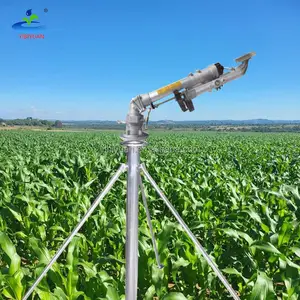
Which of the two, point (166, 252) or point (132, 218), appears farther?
point (166, 252)

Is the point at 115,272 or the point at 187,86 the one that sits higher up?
the point at 187,86

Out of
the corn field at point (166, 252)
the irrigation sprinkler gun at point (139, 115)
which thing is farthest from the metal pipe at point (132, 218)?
the corn field at point (166, 252)

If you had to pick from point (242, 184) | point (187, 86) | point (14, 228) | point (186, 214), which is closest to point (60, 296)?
point (187, 86)

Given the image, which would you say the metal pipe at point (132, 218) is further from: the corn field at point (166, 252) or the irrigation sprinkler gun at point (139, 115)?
the corn field at point (166, 252)

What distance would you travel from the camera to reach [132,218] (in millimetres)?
1987

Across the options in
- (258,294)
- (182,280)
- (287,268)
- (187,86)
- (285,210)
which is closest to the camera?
(187,86)

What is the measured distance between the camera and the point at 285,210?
4.73 m

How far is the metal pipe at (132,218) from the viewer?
1.99 meters

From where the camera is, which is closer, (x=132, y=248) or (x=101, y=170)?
(x=132, y=248)

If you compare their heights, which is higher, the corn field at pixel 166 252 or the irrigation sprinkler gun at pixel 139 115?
the irrigation sprinkler gun at pixel 139 115

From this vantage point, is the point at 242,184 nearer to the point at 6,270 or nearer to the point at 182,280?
the point at 182,280

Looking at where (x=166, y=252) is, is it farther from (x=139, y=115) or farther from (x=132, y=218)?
(x=139, y=115)

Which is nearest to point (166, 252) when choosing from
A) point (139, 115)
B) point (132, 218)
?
point (132, 218)

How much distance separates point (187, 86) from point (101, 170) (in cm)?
780
